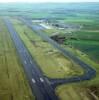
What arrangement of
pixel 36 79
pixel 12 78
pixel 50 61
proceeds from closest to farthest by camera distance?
pixel 36 79 → pixel 12 78 → pixel 50 61

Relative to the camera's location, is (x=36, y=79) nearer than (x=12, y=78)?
Yes

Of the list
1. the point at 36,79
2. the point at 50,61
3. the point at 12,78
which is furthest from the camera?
the point at 50,61

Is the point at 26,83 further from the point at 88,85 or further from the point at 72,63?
the point at 72,63

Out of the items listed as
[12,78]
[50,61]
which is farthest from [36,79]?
[50,61]

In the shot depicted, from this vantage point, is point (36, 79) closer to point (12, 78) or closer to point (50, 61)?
point (12, 78)

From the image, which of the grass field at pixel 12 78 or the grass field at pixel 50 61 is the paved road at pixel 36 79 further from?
the grass field at pixel 50 61

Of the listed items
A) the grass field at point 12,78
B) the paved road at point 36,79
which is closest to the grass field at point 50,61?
the paved road at point 36,79

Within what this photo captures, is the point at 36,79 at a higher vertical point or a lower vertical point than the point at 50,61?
higher
